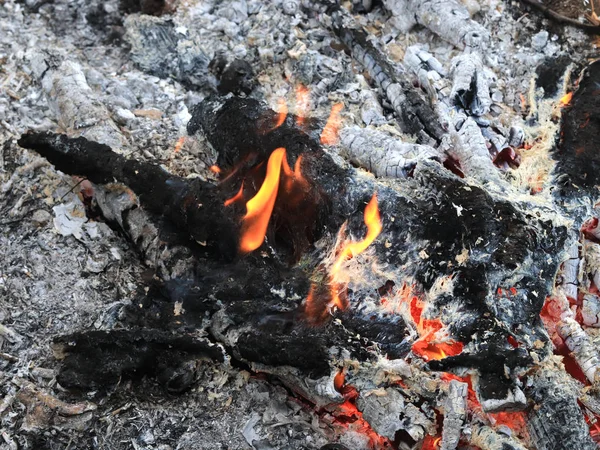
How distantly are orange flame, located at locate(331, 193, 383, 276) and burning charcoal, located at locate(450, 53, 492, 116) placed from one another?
4.89ft

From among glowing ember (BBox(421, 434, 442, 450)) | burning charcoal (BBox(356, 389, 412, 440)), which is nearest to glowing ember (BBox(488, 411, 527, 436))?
glowing ember (BBox(421, 434, 442, 450))

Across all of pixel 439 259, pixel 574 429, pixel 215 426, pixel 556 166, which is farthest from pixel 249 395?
pixel 556 166

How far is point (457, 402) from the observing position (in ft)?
10.9

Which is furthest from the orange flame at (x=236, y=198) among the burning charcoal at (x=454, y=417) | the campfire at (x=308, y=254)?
the burning charcoal at (x=454, y=417)

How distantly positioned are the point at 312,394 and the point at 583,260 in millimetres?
1896

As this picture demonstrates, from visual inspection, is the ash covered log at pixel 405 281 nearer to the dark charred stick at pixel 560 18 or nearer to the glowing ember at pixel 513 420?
the glowing ember at pixel 513 420

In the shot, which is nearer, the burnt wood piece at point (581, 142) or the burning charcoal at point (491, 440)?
the burning charcoal at point (491, 440)

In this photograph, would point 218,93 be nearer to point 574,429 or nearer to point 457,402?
point 457,402

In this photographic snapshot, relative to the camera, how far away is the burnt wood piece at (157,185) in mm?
4035

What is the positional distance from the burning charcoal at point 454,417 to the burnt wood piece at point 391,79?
2.07 m

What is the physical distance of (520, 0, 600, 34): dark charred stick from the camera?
584 cm

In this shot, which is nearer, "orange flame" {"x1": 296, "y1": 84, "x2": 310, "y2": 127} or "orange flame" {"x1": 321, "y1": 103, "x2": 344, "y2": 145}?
"orange flame" {"x1": 321, "y1": 103, "x2": 344, "y2": 145}

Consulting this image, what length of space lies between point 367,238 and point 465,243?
1.87ft

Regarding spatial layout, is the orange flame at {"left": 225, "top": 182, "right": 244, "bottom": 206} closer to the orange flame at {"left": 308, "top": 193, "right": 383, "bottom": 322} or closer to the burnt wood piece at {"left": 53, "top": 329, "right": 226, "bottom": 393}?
the orange flame at {"left": 308, "top": 193, "right": 383, "bottom": 322}
